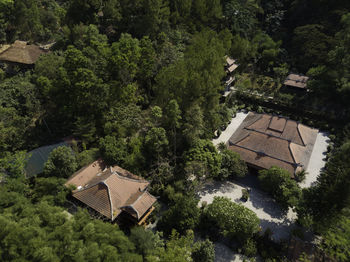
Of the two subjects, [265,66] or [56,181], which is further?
[265,66]

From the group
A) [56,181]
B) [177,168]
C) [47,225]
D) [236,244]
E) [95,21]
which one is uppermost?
[95,21]

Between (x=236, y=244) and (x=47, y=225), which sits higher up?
(x=47, y=225)

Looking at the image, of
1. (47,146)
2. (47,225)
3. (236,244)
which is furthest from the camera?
(47,146)

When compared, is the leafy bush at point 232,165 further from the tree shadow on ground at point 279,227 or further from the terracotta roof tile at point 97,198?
the terracotta roof tile at point 97,198

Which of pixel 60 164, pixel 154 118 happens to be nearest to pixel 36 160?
pixel 60 164

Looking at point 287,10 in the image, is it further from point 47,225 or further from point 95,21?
point 47,225

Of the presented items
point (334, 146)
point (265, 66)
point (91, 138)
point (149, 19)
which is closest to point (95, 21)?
point (149, 19)

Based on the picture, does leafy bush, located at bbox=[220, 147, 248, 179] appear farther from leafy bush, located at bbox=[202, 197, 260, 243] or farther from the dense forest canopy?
leafy bush, located at bbox=[202, 197, 260, 243]

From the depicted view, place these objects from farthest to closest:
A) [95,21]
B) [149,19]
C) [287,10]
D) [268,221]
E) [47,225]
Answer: [287,10] → [95,21] → [149,19] → [268,221] → [47,225]

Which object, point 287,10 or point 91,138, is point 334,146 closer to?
point 91,138
